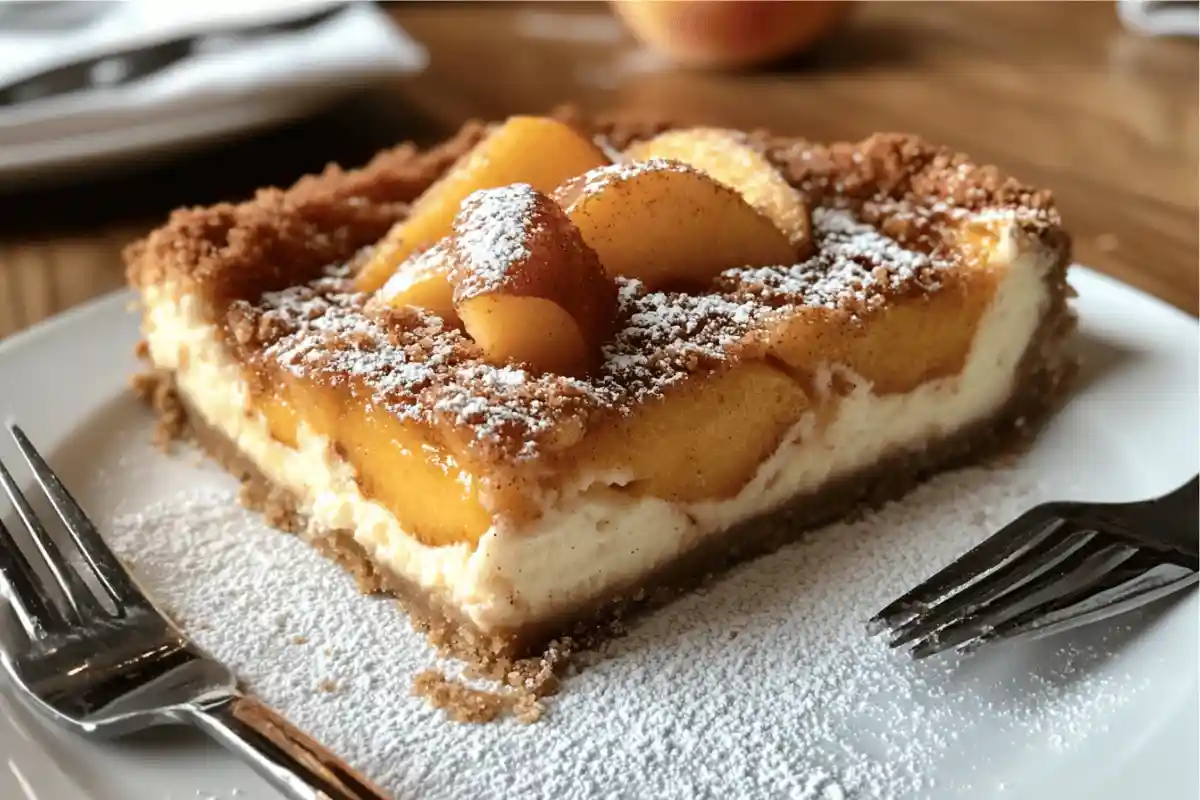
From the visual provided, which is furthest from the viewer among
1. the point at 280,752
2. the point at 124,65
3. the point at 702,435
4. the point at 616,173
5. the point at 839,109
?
the point at 839,109

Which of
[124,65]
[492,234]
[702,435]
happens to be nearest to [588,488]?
[702,435]

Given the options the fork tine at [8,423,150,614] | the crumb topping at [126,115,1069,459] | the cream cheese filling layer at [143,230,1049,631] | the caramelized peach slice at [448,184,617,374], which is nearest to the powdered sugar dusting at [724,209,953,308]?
the crumb topping at [126,115,1069,459]

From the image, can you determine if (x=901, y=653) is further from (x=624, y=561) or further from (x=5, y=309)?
(x=5, y=309)

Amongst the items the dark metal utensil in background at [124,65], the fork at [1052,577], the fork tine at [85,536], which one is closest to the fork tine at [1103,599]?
the fork at [1052,577]

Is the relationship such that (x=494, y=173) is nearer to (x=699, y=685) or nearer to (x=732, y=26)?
(x=699, y=685)

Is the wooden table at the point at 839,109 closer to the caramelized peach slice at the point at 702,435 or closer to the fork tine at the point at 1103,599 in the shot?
the fork tine at the point at 1103,599

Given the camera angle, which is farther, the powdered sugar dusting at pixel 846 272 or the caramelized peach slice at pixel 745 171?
the caramelized peach slice at pixel 745 171
